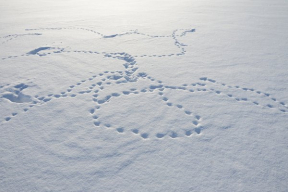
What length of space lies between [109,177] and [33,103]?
Answer: 1286 mm

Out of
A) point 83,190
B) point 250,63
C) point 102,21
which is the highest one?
point 102,21

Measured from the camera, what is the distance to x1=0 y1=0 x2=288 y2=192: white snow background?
5.26 feet

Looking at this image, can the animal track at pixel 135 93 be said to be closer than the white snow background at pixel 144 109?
No

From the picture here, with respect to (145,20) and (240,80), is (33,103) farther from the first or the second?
(145,20)

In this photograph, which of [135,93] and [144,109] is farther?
[135,93]

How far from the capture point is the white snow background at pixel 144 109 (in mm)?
1604

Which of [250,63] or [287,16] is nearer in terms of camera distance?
[250,63]

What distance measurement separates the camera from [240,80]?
278cm

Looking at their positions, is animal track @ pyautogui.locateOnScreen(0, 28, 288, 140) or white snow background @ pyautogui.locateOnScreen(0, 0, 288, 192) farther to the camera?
animal track @ pyautogui.locateOnScreen(0, 28, 288, 140)

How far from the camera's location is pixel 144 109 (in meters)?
2.28

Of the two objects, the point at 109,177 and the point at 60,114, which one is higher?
the point at 60,114

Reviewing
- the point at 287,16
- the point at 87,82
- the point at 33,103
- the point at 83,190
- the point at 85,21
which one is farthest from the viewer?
the point at 287,16

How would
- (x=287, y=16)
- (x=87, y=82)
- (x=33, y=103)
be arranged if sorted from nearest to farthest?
(x=33, y=103) → (x=87, y=82) → (x=287, y=16)

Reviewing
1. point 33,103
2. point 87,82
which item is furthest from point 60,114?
point 87,82
